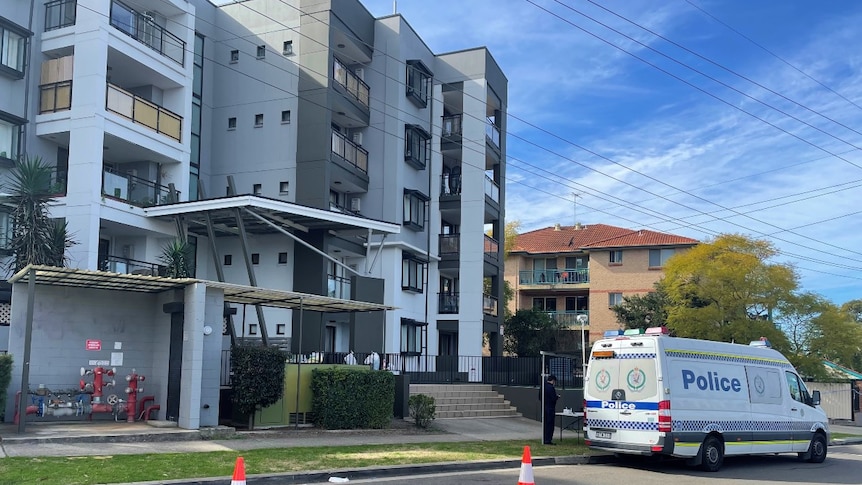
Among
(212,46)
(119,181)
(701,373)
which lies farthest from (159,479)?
(212,46)

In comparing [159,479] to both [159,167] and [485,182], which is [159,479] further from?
[485,182]

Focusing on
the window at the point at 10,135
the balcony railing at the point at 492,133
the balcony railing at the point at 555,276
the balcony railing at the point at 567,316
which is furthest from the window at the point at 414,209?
the balcony railing at the point at 555,276

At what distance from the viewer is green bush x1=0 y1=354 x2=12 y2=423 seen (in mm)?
15477

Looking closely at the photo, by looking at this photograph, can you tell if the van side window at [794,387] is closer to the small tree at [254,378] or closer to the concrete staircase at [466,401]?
the concrete staircase at [466,401]

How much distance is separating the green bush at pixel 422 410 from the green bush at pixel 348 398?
1.04 m

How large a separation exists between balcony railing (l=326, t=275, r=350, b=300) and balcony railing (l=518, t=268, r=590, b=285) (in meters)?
29.0

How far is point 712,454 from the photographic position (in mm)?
15602

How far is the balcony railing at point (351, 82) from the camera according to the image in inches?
1220

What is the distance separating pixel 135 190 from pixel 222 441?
13.4 metres

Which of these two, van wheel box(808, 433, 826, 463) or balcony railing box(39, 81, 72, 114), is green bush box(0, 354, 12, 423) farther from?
van wheel box(808, 433, 826, 463)

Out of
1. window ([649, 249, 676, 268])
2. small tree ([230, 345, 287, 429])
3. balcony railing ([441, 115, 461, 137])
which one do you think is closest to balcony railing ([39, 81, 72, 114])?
small tree ([230, 345, 287, 429])

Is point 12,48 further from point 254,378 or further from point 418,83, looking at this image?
point 418,83

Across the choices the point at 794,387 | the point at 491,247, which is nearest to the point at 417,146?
the point at 491,247

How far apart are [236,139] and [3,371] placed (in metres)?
17.6
